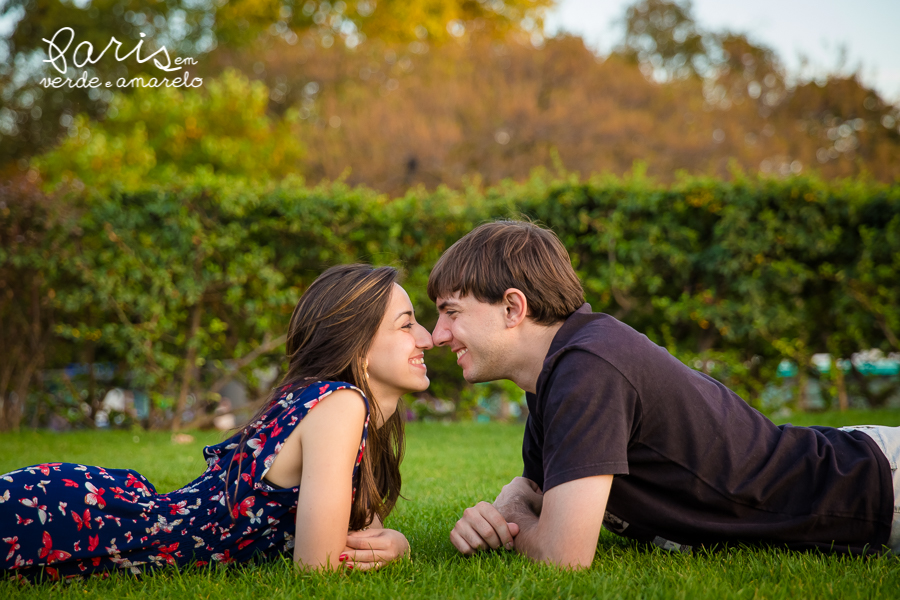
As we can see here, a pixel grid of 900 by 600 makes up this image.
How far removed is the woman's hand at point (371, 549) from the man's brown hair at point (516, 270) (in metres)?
0.95

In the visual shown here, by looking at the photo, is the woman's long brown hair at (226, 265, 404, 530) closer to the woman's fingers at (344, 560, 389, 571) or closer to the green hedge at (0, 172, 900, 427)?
the woman's fingers at (344, 560, 389, 571)

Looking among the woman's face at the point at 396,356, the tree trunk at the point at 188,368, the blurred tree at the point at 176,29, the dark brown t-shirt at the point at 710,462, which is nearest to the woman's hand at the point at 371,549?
the woman's face at the point at 396,356

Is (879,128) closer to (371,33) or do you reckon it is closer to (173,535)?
(371,33)

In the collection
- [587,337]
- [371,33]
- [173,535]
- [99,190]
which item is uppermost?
[371,33]

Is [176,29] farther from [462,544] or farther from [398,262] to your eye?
[462,544]

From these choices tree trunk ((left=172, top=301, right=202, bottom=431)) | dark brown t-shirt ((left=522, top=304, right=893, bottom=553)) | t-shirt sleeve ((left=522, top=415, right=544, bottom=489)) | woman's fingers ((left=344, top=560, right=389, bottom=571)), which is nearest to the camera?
dark brown t-shirt ((left=522, top=304, right=893, bottom=553))

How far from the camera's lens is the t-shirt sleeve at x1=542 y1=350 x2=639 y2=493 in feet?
7.32

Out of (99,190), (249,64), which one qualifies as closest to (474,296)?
(99,190)

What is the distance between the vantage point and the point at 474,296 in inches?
109

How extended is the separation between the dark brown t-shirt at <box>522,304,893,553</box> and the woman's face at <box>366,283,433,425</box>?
24.2 inches

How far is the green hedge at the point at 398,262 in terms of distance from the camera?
723cm

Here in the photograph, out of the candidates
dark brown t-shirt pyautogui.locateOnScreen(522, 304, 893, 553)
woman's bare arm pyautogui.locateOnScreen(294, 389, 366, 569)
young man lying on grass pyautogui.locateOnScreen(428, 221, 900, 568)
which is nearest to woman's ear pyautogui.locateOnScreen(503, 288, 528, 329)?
young man lying on grass pyautogui.locateOnScreen(428, 221, 900, 568)

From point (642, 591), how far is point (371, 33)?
22715 millimetres

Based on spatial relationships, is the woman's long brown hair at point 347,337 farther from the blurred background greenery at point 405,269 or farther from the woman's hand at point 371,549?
the blurred background greenery at point 405,269
